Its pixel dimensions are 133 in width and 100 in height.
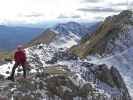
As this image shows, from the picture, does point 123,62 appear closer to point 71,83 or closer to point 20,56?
point 71,83

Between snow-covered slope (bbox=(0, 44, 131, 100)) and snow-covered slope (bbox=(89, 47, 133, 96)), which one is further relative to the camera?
snow-covered slope (bbox=(89, 47, 133, 96))

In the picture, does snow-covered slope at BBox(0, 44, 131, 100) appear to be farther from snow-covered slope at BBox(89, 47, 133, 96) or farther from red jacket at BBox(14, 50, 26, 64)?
snow-covered slope at BBox(89, 47, 133, 96)

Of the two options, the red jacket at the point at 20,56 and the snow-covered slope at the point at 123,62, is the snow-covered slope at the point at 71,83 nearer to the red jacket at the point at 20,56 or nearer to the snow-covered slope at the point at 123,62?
the red jacket at the point at 20,56

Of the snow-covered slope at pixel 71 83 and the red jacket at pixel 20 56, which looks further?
the snow-covered slope at pixel 71 83

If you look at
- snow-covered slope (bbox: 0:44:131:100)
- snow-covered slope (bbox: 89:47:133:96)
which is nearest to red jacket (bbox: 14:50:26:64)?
snow-covered slope (bbox: 0:44:131:100)

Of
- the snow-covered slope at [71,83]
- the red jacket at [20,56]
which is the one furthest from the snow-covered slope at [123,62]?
the red jacket at [20,56]

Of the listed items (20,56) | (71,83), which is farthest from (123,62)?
(20,56)

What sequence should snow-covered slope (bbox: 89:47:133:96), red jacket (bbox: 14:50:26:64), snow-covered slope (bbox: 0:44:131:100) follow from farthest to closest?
snow-covered slope (bbox: 89:47:133:96)
snow-covered slope (bbox: 0:44:131:100)
red jacket (bbox: 14:50:26:64)

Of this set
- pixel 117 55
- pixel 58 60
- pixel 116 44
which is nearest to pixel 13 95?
pixel 58 60

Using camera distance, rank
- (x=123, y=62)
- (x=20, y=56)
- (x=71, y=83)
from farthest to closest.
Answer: (x=123, y=62) → (x=71, y=83) → (x=20, y=56)

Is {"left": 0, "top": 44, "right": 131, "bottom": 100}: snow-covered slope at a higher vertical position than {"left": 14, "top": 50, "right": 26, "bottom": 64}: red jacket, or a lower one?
lower

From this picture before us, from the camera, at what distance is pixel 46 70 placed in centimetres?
5794

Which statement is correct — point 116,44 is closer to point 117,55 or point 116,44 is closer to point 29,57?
point 117,55

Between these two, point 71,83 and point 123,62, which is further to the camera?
point 123,62
